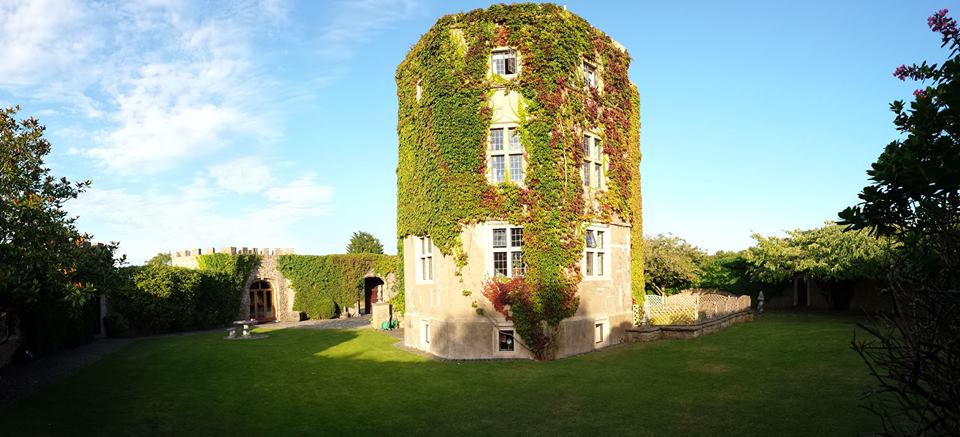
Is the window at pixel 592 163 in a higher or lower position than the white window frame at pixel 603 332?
higher

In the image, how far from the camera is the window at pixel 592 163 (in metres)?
19.9

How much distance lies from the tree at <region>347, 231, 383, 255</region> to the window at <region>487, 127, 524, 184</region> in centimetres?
5192

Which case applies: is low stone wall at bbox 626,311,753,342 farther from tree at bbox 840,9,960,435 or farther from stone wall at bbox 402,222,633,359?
tree at bbox 840,9,960,435

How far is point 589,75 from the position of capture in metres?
20.4

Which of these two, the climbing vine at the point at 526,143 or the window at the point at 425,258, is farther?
the window at the point at 425,258

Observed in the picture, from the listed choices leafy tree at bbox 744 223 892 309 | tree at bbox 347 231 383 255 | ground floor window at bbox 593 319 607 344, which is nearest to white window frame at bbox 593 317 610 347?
ground floor window at bbox 593 319 607 344

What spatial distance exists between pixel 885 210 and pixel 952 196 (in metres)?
1.43

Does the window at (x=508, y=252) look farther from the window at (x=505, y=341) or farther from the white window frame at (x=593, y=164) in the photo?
the white window frame at (x=593, y=164)

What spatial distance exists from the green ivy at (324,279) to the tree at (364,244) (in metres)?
28.1

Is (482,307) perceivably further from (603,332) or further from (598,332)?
(603,332)

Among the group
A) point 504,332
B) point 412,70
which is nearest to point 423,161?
point 412,70

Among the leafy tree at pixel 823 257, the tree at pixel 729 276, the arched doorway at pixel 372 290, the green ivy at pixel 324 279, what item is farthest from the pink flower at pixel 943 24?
the arched doorway at pixel 372 290

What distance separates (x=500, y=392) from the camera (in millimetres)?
14055

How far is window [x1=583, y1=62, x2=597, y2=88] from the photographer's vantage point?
2012cm
